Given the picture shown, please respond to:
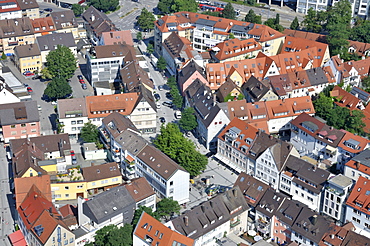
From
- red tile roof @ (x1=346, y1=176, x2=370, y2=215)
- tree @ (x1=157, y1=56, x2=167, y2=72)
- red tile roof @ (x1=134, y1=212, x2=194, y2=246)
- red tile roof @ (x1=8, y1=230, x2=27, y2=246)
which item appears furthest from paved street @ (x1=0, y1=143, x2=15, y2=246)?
red tile roof @ (x1=346, y1=176, x2=370, y2=215)

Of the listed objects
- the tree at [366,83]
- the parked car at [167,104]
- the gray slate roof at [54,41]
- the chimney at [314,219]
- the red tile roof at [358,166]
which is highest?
the gray slate roof at [54,41]

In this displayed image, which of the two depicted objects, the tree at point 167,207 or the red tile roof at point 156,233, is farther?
the tree at point 167,207

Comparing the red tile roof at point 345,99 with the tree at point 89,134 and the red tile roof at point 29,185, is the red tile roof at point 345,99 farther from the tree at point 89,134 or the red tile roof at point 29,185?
the red tile roof at point 29,185

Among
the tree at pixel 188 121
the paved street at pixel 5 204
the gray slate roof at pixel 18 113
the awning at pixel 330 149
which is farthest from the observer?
the tree at pixel 188 121

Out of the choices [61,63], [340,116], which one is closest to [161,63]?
[61,63]

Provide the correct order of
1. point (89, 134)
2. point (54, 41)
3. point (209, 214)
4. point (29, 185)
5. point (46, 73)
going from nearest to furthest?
point (209, 214) < point (29, 185) < point (89, 134) < point (46, 73) < point (54, 41)

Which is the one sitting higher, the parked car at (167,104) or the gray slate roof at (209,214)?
the gray slate roof at (209,214)

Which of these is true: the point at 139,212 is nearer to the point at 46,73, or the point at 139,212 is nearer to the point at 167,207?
the point at 167,207

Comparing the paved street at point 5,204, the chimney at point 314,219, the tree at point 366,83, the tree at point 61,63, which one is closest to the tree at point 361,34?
the tree at point 366,83
